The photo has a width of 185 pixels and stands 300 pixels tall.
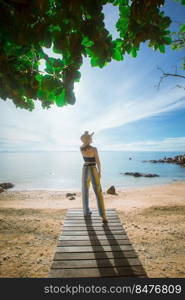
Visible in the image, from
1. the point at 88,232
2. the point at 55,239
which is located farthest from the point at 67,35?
the point at 55,239

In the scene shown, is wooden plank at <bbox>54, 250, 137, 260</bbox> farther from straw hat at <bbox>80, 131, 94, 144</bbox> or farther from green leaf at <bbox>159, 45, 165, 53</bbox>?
green leaf at <bbox>159, 45, 165, 53</bbox>

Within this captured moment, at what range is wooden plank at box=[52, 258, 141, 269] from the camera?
2.80 meters

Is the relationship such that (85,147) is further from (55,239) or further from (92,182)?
(55,239)

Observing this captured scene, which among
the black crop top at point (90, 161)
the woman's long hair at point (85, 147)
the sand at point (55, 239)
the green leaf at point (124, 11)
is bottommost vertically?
the sand at point (55, 239)

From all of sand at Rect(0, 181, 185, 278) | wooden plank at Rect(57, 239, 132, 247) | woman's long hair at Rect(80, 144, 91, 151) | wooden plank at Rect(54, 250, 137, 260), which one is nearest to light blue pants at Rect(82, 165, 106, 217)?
woman's long hair at Rect(80, 144, 91, 151)

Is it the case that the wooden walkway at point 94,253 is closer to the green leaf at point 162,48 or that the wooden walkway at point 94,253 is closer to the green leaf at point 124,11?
the green leaf at point 162,48

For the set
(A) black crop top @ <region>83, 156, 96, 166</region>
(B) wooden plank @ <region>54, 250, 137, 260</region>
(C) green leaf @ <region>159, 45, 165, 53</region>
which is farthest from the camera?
(A) black crop top @ <region>83, 156, 96, 166</region>

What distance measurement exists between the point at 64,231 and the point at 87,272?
1.50 meters

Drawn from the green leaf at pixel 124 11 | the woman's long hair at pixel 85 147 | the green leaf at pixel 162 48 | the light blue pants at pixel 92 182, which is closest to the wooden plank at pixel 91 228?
the light blue pants at pixel 92 182

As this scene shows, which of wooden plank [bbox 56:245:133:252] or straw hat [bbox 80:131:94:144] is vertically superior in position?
straw hat [bbox 80:131:94:144]

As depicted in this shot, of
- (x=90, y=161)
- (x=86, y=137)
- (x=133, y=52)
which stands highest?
(x=133, y=52)

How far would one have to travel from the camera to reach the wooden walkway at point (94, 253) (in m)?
2.66

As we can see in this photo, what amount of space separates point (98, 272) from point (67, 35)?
3466 mm

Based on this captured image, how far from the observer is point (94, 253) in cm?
317
